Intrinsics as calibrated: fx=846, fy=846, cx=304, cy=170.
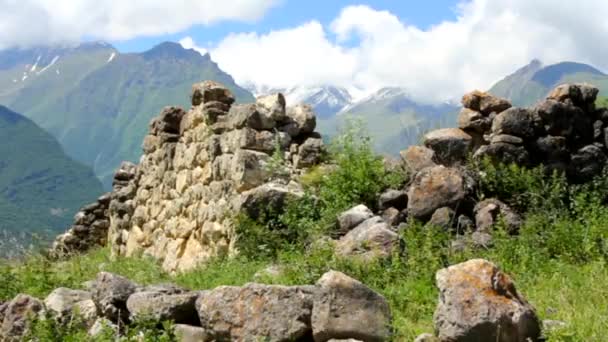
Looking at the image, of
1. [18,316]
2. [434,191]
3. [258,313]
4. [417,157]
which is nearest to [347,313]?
[258,313]

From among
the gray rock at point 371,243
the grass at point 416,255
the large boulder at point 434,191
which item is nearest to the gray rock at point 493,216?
the grass at point 416,255

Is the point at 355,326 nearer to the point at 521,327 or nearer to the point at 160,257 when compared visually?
the point at 521,327

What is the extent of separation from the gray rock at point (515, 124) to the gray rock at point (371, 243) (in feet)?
10.0

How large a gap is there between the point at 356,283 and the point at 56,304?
10.7ft

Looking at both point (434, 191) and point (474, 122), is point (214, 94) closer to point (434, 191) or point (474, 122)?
point (474, 122)

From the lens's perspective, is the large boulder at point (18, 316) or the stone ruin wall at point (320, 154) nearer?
the large boulder at point (18, 316)

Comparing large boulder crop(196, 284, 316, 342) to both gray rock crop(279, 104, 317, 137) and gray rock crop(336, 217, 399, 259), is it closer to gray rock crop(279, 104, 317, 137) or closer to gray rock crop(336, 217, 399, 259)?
gray rock crop(336, 217, 399, 259)

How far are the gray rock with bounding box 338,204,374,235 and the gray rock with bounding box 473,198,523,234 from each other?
1318 millimetres

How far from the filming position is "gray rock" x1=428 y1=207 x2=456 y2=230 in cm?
1001

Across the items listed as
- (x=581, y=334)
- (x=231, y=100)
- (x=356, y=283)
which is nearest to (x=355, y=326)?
(x=356, y=283)

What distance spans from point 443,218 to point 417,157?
1696 mm

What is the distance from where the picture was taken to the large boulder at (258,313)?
6508 millimetres

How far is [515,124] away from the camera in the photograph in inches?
448

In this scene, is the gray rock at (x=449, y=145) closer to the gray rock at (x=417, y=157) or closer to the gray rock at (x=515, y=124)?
the gray rock at (x=417, y=157)
